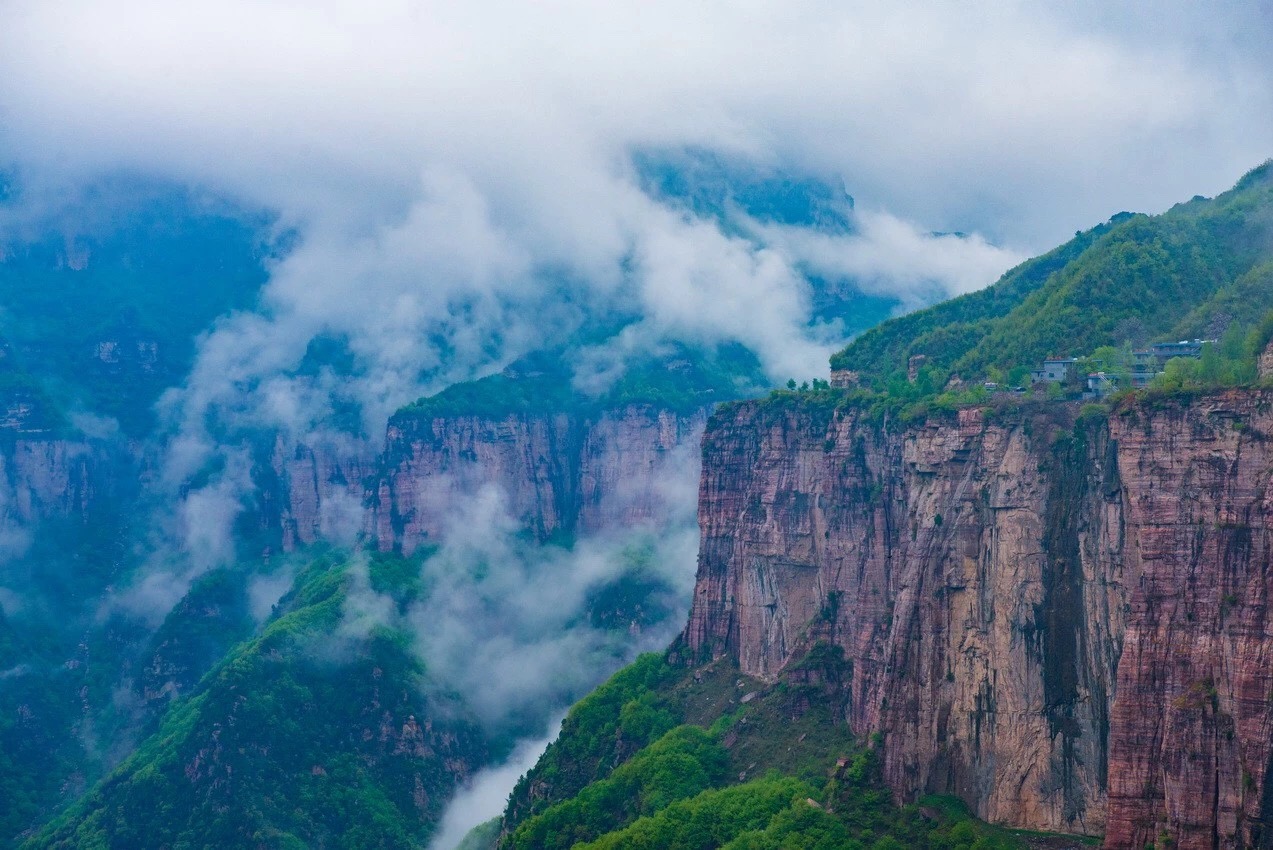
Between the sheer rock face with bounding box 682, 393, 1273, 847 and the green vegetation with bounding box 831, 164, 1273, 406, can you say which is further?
the green vegetation with bounding box 831, 164, 1273, 406

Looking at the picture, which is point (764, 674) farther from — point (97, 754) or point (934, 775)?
point (97, 754)

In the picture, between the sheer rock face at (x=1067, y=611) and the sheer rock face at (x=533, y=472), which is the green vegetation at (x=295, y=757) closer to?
the sheer rock face at (x=533, y=472)

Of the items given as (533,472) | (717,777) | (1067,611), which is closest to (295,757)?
(717,777)

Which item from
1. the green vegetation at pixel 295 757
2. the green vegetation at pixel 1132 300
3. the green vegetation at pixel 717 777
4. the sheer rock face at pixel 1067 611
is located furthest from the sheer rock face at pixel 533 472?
the sheer rock face at pixel 1067 611

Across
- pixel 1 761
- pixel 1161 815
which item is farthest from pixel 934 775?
pixel 1 761

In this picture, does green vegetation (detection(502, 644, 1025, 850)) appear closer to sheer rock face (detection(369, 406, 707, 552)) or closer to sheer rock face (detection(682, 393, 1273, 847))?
sheer rock face (detection(682, 393, 1273, 847))

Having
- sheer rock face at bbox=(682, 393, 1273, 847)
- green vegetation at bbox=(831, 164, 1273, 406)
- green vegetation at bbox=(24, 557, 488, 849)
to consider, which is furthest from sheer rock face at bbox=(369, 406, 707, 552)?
sheer rock face at bbox=(682, 393, 1273, 847)
